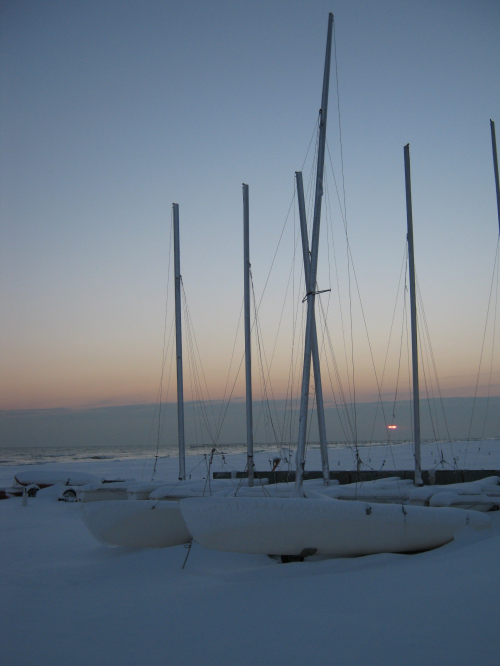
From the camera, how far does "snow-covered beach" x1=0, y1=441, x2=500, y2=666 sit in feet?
15.8

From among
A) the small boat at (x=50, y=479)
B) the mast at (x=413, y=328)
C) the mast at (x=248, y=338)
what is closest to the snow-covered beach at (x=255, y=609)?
the mast at (x=413, y=328)

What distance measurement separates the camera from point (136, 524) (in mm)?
9758

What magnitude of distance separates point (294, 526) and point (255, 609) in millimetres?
2135

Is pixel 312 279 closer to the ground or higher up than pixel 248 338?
higher up

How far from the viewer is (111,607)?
20.9 ft

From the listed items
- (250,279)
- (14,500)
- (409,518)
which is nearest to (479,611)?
(409,518)

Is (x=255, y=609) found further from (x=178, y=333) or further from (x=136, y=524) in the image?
(x=178, y=333)

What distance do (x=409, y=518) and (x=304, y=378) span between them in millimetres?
3055

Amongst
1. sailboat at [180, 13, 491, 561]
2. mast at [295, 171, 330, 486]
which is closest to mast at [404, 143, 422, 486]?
mast at [295, 171, 330, 486]

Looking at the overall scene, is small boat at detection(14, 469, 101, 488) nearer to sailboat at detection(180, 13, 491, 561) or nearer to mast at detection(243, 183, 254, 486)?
mast at detection(243, 183, 254, 486)

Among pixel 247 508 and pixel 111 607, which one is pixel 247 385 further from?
pixel 111 607

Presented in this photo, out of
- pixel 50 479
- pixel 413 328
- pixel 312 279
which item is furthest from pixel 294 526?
pixel 50 479

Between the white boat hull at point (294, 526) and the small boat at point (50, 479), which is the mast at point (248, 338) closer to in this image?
the white boat hull at point (294, 526)

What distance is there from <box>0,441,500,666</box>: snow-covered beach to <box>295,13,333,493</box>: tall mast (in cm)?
195
